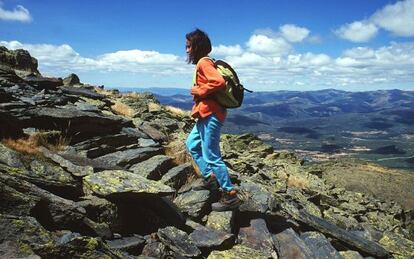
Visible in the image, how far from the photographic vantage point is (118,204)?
948cm

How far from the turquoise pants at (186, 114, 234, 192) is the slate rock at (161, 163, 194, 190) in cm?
174

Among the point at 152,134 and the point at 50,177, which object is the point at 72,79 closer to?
the point at 152,134

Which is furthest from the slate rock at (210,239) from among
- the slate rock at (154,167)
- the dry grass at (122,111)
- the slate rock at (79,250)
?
the dry grass at (122,111)

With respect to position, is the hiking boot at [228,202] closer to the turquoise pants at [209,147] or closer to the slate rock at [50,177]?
the turquoise pants at [209,147]

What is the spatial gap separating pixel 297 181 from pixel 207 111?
15055 millimetres

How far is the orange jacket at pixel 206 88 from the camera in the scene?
9.73m

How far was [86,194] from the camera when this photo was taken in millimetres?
9438

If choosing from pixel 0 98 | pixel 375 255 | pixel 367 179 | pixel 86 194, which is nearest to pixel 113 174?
pixel 86 194

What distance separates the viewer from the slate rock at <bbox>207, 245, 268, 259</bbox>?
9.57 meters

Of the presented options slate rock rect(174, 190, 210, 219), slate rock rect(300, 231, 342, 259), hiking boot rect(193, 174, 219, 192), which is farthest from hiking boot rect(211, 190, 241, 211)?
slate rock rect(300, 231, 342, 259)

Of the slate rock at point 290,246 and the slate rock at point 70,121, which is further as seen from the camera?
the slate rock at point 70,121

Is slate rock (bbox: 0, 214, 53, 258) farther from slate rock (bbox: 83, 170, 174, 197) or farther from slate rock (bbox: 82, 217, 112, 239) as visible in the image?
slate rock (bbox: 83, 170, 174, 197)

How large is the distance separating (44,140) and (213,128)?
223 inches

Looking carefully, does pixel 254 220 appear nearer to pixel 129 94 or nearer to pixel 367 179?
pixel 129 94
